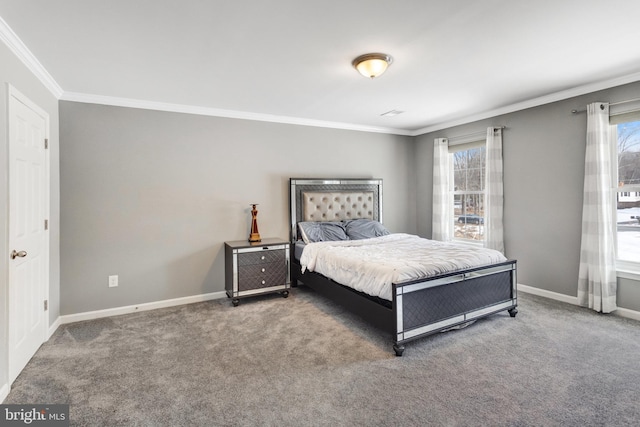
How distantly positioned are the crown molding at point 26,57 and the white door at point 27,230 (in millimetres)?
304

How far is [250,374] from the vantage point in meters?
2.38

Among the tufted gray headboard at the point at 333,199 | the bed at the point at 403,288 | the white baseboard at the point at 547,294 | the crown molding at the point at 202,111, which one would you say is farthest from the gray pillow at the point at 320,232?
the white baseboard at the point at 547,294

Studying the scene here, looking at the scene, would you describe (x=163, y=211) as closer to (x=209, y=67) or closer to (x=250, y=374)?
(x=209, y=67)

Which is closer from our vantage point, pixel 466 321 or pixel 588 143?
pixel 466 321

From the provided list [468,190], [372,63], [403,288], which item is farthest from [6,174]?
[468,190]

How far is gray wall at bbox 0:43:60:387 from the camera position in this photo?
2.14m

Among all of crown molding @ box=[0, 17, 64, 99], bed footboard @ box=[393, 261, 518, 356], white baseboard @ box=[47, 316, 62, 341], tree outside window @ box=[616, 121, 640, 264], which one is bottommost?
white baseboard @ box=[47, 316, 62, 341]

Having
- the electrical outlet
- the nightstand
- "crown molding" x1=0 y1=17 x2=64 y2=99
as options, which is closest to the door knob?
the electrical outlet

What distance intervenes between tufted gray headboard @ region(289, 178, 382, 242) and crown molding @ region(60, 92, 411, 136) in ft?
2.84

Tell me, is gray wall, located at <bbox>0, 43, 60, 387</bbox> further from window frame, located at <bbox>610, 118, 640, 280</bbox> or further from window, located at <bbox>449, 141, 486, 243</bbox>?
window frame, located at <bbox>610, 118, 640, 280</bbox>

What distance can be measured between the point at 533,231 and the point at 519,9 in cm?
299

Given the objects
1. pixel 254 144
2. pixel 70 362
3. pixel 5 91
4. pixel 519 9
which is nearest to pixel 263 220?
pixel 254 144

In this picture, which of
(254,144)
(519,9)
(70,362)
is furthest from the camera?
(254,144)

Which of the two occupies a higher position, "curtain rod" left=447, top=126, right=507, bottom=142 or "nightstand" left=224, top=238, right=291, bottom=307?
"curtain rod" left=447, top=126, right=507, bottom=142
